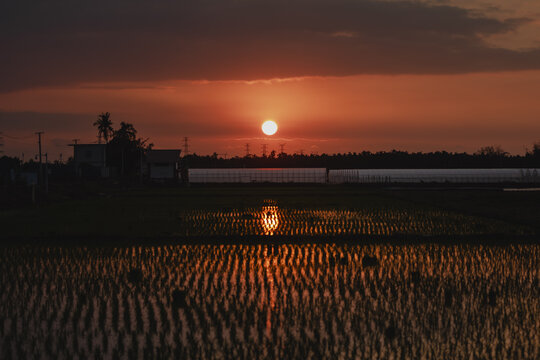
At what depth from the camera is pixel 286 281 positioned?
14.5m

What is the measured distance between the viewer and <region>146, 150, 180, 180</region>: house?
87.7 meters

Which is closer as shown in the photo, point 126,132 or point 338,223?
point 338,223

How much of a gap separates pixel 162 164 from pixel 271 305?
77751 mm

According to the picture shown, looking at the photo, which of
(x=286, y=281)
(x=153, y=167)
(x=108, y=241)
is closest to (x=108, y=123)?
(x=153, y=167)

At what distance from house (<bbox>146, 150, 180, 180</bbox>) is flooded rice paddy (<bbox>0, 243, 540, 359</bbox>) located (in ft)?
226

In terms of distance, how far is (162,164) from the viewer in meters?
88.3

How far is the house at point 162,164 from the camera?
288ft

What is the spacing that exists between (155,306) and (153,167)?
7740cm

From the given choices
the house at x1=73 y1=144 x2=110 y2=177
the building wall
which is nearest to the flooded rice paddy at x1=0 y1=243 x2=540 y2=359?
the building wall

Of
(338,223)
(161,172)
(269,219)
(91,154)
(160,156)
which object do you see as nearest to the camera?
(338,223)

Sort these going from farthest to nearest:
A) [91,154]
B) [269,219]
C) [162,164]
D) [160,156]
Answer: [91,154], [162,164], [160,156], [269,219]

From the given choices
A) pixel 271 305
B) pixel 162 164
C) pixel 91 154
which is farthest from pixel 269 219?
pixel 91 154

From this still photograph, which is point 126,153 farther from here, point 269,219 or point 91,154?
point 269,219

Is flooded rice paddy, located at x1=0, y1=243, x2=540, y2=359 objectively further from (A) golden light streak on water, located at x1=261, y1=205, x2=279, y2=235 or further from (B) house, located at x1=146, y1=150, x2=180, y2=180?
(B) house, located at x1=146, y1=150, x2=180, y2=180
